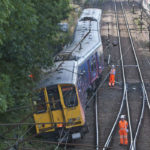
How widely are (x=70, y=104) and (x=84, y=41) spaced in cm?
790

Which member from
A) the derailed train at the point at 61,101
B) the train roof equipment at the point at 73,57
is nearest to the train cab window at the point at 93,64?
the train roof equipment at the point at 73,57

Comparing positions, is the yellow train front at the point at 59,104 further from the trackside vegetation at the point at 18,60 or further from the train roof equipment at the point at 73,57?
the trackside vegetation at the point at 18,60

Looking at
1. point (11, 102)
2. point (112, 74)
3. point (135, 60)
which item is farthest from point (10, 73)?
point (135, 60)

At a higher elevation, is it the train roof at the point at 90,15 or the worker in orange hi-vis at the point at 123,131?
the train roof at the point at 90,15

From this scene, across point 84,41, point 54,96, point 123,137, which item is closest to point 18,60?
point 54,96

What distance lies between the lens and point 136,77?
2302 centimetres

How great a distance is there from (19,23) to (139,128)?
7.25 meters

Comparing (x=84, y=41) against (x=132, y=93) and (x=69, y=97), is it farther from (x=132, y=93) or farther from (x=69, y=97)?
(x=69, y=97)

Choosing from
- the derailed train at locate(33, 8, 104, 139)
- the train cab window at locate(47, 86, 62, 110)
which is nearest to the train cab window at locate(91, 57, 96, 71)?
the derailed train at locate(33, 8, 104, 139)

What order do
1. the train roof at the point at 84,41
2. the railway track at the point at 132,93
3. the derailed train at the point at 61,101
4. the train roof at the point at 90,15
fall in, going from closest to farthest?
the derailed train at the point at 61,101 < the railway track at the point at 132,93 < the train roof at the point at 84,41 < the train roof at the point at 90,15

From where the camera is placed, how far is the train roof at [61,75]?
44.5 ft

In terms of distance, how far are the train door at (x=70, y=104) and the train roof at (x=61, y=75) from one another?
268 millimetres

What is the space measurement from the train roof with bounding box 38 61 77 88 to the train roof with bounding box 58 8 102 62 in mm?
1494

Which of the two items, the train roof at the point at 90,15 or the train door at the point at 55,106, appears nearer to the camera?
the train door at the point at 55,106
